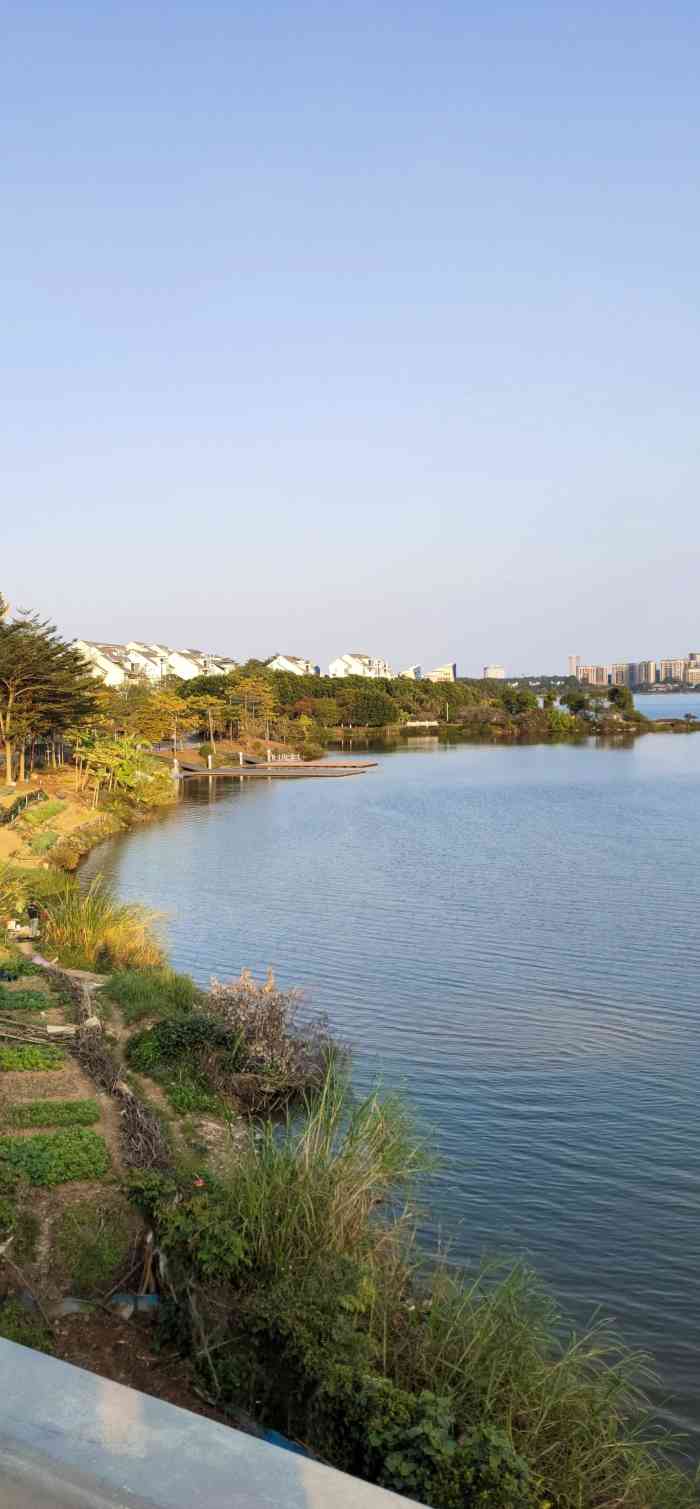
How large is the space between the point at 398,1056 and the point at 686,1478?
6520 mm

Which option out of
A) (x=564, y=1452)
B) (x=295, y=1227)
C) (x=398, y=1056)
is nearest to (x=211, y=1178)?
(x=295, y=1227)

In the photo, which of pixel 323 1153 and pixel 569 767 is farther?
pixel 569 767

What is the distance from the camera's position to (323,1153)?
19.3 feet

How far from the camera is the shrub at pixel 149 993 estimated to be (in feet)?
35.2

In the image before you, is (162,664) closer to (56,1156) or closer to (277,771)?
(277,771)

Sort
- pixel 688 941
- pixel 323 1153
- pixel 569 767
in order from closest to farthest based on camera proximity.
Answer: pixel 323 1153, pixel 688 941, pixel 569 767

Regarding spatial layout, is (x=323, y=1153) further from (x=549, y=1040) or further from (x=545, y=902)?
(x=545, y=902)

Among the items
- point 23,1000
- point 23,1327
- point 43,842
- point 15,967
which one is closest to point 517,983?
point 15,967

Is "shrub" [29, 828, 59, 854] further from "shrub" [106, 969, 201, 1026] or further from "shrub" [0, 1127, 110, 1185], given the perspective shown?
"shrub" [0, 1127, 110, 1185]

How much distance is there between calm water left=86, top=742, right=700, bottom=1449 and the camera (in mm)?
7660

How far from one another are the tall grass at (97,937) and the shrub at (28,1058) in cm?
380

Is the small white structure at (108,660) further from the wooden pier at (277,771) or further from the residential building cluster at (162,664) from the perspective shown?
the wooden pier at (277,771)

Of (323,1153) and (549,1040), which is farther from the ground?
(323,1153)

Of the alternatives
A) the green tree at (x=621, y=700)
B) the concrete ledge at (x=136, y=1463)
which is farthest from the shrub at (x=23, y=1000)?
the green tree at (x=621, y=700)
